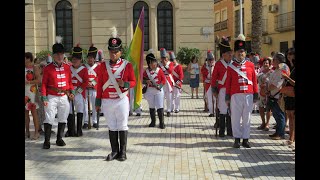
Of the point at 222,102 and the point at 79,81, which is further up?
the point at 79,81

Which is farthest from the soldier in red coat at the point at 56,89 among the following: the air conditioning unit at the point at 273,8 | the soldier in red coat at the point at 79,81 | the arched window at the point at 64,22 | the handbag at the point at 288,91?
the air conditioning unit at the point at 273,8

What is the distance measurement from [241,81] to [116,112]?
108 inches

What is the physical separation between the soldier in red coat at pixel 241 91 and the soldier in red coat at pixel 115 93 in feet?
7.41

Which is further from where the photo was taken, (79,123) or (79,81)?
(79,123)

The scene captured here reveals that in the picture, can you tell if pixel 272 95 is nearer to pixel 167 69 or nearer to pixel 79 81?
pixel 79 81

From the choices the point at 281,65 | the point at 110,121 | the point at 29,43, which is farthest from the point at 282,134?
the point at 29,43

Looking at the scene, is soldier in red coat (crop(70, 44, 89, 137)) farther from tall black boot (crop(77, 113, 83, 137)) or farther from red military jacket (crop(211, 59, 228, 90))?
red military jacket (crop(211, 59, 228, 90))

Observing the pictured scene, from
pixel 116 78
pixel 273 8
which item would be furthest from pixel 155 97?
pixel 273 8

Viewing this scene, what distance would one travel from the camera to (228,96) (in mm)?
10086

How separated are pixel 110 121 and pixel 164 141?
7.55 ft

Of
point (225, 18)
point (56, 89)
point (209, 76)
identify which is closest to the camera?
point (56, 89)

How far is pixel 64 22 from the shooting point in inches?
1235
